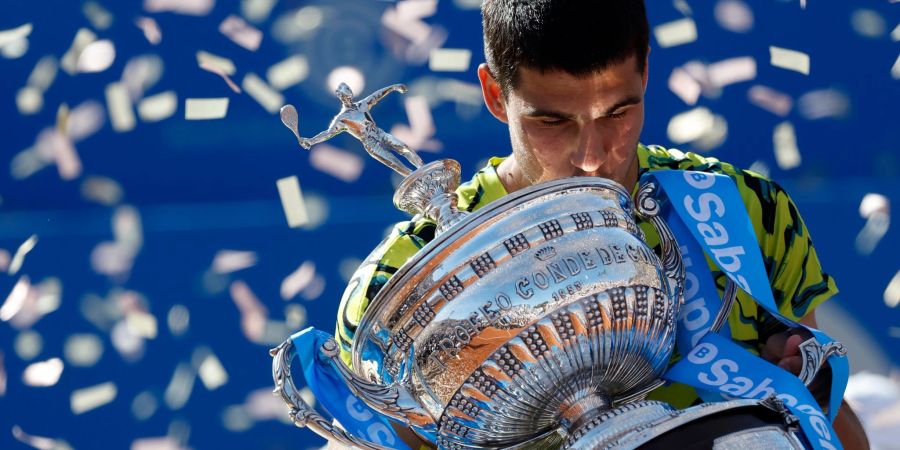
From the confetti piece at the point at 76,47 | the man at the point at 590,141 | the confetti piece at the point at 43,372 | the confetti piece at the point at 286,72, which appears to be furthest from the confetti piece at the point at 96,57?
the man at the point at 590,141

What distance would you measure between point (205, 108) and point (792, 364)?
1143 millimetres

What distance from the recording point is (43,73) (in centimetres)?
176

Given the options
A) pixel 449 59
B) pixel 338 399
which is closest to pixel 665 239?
pixel 338 399

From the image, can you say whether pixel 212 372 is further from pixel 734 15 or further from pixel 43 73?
pixel 734 15

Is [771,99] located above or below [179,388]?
above

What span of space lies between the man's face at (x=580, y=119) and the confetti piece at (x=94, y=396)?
1.01 meters

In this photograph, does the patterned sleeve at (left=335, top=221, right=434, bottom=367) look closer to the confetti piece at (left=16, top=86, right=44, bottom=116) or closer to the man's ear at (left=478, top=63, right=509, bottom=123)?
the man's ear at (left=478, top=63, right=509, bottom=123)

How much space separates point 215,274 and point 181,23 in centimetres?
41

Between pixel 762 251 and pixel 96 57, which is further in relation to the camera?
pixel 96 57

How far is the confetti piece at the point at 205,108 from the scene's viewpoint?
1775 mm

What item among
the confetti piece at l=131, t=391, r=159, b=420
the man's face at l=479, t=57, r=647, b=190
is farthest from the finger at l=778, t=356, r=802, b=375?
the confetti piece at l=131, t=391, r=159, b=420

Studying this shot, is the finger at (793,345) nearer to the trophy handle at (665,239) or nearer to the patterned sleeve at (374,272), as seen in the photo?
the trophy handle at (665,239)

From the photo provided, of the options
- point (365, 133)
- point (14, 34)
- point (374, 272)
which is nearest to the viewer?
point (365, 133)

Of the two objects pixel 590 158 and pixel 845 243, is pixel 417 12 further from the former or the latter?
pixel 590 158
